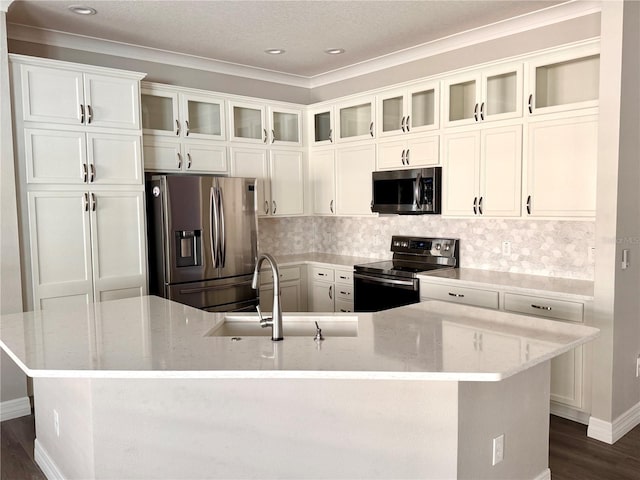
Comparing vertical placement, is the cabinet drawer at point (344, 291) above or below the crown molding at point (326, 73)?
below

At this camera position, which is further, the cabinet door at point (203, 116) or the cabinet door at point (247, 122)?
the cabinet door at point (247, 122)

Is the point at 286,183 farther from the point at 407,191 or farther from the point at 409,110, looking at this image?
the point at 409,110

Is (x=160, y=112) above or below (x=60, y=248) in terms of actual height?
above

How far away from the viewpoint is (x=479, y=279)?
3.92 metres

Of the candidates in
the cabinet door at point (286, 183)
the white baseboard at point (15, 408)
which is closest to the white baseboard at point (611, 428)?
the cabinet door at point (286, 183)

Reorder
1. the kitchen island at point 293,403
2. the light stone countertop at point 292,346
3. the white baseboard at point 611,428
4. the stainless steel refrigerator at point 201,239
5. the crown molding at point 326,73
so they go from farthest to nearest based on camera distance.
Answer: the stainless steel refrigerator at point 201,239 < the crown molding at point 326,73 < the white baseboard at point 611,428 < the kitchen island at point 293,403 < the light stone countertop at point 292,346

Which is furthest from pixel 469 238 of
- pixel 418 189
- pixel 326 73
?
pixel 326 73

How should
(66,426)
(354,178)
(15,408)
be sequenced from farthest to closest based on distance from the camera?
(354,178)
(15,408)
(66,426)

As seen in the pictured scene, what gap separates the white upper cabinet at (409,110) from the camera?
4352 mm

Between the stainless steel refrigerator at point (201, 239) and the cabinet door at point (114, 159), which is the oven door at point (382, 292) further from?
the cabinet door at point (114, 159)

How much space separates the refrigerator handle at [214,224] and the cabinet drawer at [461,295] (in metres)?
1.72

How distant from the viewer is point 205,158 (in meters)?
4.76

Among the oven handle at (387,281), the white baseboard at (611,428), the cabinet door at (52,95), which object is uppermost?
the cabinet door at (52,95)

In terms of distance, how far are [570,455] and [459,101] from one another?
8.61ft
